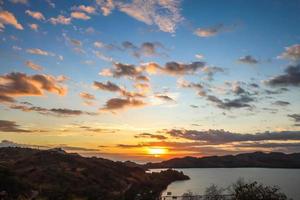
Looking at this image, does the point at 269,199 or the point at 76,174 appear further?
the point at 76,174

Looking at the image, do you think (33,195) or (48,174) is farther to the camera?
(48,174)

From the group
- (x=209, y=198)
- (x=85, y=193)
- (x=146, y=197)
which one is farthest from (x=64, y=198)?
(x=146, y=197)

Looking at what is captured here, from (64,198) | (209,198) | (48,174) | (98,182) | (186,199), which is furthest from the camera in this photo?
(98,182)

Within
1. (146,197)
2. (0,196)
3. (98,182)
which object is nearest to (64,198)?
(0,196)

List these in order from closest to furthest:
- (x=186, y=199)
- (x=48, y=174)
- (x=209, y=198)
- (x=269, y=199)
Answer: (x=269, y=199), (x=209, y=198), (x=186, y=199), (x=48, y=174)

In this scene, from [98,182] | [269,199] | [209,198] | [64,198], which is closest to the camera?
[269,199]

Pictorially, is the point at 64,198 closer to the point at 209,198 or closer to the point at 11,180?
the point at 11,180

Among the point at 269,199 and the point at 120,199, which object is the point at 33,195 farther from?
the point at 269,199

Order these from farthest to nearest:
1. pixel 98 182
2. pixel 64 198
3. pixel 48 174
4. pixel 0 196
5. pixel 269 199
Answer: pixel 98 182 → pixel 48 174 → pixel 64 198 → pixel 0 196 → pixel 269 199

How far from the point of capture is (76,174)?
7840 inches

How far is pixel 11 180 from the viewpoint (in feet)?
380

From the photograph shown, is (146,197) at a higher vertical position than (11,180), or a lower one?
lower

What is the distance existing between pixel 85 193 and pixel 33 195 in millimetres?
33726

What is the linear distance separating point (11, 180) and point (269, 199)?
84556 millimetres
